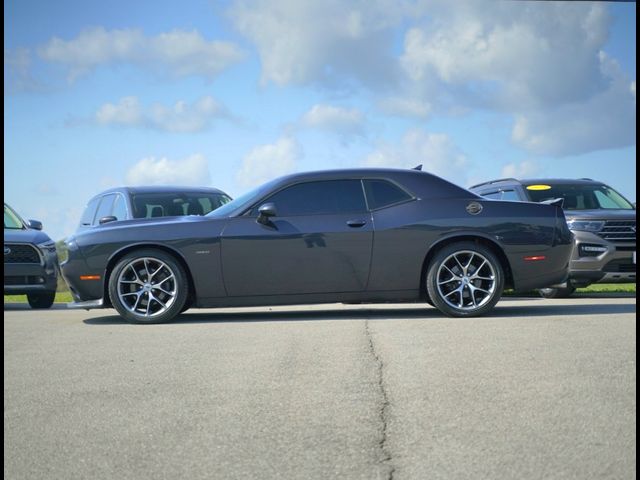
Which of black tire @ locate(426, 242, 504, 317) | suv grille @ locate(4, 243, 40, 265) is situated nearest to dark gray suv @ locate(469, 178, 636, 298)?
black tire @ locate(426, 242, 504, 317)

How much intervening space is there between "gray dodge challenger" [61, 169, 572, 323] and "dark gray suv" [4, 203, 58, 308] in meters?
4.27

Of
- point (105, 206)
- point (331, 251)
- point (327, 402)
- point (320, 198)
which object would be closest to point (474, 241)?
point (331, 251)

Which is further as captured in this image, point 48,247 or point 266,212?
point 48,247

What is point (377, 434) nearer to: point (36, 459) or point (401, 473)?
point (401, 473)

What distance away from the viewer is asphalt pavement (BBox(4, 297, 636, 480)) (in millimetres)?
4039

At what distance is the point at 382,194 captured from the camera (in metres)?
10.2

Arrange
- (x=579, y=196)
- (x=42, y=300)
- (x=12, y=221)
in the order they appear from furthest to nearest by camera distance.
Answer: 1. (x=12, y=221)
2. (x=579, y=196)
3. (x=42, y=300)

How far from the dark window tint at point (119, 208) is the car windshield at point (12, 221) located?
2.30 meters

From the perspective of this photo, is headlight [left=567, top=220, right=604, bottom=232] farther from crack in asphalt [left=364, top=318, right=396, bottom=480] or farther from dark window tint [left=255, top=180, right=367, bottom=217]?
crack in asphalt [left=364, top=318, right=396, bottom=480]

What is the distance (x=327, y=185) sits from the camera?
10281mm

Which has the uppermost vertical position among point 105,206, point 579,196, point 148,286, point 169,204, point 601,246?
point 105,206

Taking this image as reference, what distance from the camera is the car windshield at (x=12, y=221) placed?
49.4ft

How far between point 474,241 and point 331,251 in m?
1.54

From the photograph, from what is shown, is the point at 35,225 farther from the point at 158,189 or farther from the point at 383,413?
the point at 383,413
